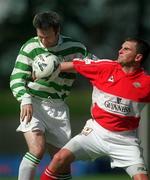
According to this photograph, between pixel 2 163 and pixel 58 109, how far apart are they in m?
6.81

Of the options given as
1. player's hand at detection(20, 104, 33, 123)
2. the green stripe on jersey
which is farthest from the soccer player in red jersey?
the green stripe on jersey

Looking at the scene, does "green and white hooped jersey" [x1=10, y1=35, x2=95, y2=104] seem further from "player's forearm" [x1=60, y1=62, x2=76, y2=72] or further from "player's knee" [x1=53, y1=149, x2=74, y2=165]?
"player's knee" [x1=53, y1=149, x2=74, y2=165]

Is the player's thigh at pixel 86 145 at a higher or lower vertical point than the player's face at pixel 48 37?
lower

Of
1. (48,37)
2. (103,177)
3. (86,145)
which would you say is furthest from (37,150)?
(103,177)

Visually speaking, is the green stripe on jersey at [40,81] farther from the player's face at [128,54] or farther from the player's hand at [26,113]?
the player's face at [128,54]

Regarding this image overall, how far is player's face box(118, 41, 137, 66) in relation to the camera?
10805 millimetres

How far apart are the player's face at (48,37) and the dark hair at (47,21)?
4cm

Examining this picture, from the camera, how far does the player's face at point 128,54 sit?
10805mm

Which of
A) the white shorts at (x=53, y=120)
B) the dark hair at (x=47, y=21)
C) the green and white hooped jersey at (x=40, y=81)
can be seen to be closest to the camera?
the dark hair at (x=47, y=21)

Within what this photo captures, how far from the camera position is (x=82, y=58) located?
11383mm

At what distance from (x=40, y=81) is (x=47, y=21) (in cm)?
70

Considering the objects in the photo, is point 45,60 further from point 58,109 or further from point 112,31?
point 112,31

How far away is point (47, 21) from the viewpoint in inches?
435

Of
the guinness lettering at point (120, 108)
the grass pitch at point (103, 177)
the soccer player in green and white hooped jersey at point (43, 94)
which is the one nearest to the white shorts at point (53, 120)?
the soccer player in green and white hooped jersey at point (43, 94)
